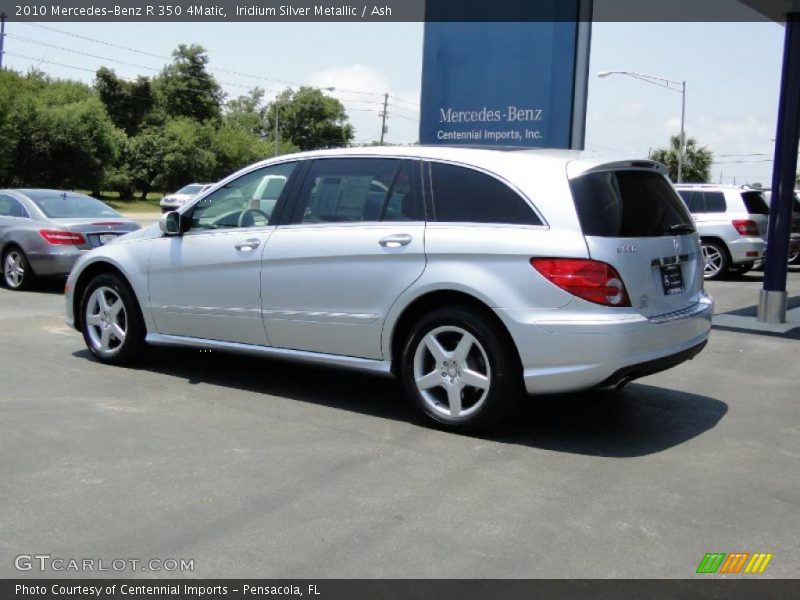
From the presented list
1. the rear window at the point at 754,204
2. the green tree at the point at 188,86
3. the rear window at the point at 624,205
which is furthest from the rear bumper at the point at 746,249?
the green tree at the point at 188,86

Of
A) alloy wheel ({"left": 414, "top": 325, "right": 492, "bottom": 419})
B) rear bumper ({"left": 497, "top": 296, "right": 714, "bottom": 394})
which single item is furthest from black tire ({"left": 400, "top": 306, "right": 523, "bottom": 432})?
rear bumper ({"left": 497, "top": 296, "right": 714, "bottom": 394})

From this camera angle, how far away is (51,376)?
6461 mm

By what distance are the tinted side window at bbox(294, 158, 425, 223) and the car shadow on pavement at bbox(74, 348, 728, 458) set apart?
1.17 metres

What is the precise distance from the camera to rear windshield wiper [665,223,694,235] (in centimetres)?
529

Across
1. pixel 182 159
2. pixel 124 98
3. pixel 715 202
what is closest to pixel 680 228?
A: pixel 715 202

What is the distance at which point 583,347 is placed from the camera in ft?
15.4

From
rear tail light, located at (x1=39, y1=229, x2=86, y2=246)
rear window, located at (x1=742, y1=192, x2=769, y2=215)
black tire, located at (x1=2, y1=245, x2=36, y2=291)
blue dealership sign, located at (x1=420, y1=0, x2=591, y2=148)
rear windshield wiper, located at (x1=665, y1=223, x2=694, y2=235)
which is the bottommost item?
black tire, located at (x1=2, y1=245, x2=36, y2=291)

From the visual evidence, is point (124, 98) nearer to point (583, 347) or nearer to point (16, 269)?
point (16, 269)

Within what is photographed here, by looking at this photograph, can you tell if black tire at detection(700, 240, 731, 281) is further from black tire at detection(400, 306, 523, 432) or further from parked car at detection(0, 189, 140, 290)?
black tire at detection(400, 306, 523, 432)

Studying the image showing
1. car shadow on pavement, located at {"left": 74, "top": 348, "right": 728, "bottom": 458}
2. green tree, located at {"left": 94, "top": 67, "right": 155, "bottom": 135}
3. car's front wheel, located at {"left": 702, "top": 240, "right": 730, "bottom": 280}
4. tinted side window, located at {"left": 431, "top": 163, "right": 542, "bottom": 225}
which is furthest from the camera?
green tree, located at {"left": 94, "top": 67, "right": 155, "bottom": 135}

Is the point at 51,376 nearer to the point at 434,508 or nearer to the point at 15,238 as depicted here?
the point at 434,508

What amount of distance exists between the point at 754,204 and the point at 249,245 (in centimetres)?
1248

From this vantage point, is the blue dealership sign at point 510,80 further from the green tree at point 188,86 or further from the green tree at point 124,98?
the green tree at point 188,86
